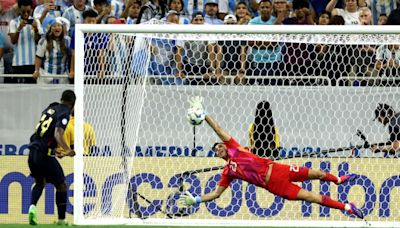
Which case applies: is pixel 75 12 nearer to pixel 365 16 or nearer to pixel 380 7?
pixel 365 16

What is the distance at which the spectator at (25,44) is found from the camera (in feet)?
54.5

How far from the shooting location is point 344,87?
1506 centimetres

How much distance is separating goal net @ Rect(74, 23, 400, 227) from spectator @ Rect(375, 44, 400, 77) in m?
0.02

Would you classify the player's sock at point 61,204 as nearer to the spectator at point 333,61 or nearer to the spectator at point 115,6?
the spectator at point 333,61

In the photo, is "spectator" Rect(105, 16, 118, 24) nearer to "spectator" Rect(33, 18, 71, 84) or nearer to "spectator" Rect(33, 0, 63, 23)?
"spectator" Rect(33, 18, 71, 84)

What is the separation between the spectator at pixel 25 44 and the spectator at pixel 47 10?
275 mm

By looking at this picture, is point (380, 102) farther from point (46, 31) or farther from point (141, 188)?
point (46, 31)

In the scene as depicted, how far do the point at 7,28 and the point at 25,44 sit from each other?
0.56m

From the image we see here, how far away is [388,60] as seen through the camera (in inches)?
582

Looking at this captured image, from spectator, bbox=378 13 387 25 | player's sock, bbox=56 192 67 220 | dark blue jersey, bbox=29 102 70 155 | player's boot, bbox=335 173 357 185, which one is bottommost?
player's sock, bbox=56 192 67 220

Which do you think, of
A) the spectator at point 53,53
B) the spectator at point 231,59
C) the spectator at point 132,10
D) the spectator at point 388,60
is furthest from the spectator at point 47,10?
the spectator at point 388,60

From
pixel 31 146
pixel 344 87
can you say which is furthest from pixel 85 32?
pixel 344 87

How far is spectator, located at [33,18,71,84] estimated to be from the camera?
16.3 m

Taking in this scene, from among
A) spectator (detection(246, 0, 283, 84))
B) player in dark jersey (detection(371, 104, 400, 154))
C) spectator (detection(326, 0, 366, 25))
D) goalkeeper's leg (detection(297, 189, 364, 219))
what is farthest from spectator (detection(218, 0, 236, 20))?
goalkeeper's leg (detection(297, 189, 364, 219))
